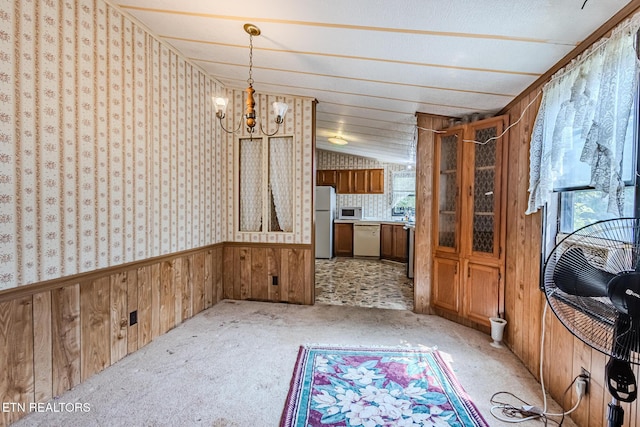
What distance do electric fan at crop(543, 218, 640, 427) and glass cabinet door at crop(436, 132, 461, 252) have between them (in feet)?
6.32

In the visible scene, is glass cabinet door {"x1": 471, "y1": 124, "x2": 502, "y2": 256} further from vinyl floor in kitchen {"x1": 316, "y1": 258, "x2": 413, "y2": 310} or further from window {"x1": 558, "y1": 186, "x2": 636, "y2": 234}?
vinyl floor in kitchen {"x1": 316, "y1": 258, "x2": 413, "y2": 310}

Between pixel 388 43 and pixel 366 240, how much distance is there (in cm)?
517

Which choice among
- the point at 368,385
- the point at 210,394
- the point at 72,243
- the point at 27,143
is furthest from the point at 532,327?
the point at 27,143

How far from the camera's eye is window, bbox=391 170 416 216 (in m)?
7.05

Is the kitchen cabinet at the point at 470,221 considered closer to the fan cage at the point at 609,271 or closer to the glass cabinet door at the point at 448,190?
the glass cabinet door at the point at 448,190

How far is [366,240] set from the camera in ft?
22.4

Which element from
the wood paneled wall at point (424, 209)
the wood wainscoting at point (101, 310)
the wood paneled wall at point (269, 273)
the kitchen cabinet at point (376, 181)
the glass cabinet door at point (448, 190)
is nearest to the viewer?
the wood wainscoting at point (101, 310)

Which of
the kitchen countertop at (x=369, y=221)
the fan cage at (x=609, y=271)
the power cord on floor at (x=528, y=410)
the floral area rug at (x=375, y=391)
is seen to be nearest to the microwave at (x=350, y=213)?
the kitchen countertop at (x=369, y=221)

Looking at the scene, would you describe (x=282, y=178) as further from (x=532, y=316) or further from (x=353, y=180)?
(x=353, y=180)

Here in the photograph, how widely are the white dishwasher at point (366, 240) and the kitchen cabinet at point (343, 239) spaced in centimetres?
12

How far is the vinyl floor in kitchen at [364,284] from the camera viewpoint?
3.78 m

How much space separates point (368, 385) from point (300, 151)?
262 centimetres

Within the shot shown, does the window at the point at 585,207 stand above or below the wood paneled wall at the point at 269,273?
above

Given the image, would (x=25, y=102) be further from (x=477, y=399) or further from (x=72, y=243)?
(x=477, y=399)
